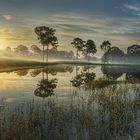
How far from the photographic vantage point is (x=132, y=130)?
15539 mm

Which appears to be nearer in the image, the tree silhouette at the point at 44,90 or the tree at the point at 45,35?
the tree silhouette at the point at 44,90

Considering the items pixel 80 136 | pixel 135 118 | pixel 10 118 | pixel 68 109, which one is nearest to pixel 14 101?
pixel 68 109

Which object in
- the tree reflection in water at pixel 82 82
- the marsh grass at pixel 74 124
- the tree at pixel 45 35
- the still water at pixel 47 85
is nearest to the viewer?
the marsh grass at pixel 74 124

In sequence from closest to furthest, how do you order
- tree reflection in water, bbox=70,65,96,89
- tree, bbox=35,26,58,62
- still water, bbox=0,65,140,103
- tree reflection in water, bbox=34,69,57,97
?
1. still water, bbox=0,65,140,103
2. tree reflection in water, bbox=34,69,57,97
3. tree reflection in water, bbox=70,65,96,89
4. tree, bbox=35,26,58,62

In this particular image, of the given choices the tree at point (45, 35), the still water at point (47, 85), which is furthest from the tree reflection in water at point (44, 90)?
the tree at point (45, 35)

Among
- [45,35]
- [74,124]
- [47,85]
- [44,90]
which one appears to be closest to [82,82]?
[47,85]

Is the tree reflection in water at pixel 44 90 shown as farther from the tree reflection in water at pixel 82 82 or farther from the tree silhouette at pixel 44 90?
the tree reflection in water at pixel 82 82

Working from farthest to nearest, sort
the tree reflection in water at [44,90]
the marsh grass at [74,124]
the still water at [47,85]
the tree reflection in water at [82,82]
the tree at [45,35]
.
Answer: the tree at [45,35], the tree reflection in water at [82,82], the tree reflection in water at [44,90], the still water at [47,85], the marsh grass at [74,124]

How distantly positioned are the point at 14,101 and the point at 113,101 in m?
7.36

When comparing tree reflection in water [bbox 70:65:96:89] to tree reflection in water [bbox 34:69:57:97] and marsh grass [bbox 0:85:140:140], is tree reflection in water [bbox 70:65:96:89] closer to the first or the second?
tree reflection in water [bbox 34:69:57:97]

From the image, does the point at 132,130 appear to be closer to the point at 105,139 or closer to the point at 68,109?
the point at 105,139

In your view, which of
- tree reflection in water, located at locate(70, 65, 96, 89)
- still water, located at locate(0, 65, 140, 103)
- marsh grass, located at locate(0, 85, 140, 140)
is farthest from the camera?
tree reflection in water, located at locate(70, 65, 96, 89)

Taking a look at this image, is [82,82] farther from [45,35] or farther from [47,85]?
[45,35]

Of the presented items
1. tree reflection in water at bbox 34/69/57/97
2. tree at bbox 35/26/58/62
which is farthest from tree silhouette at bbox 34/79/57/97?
tree at bbox 35/26/58/62
